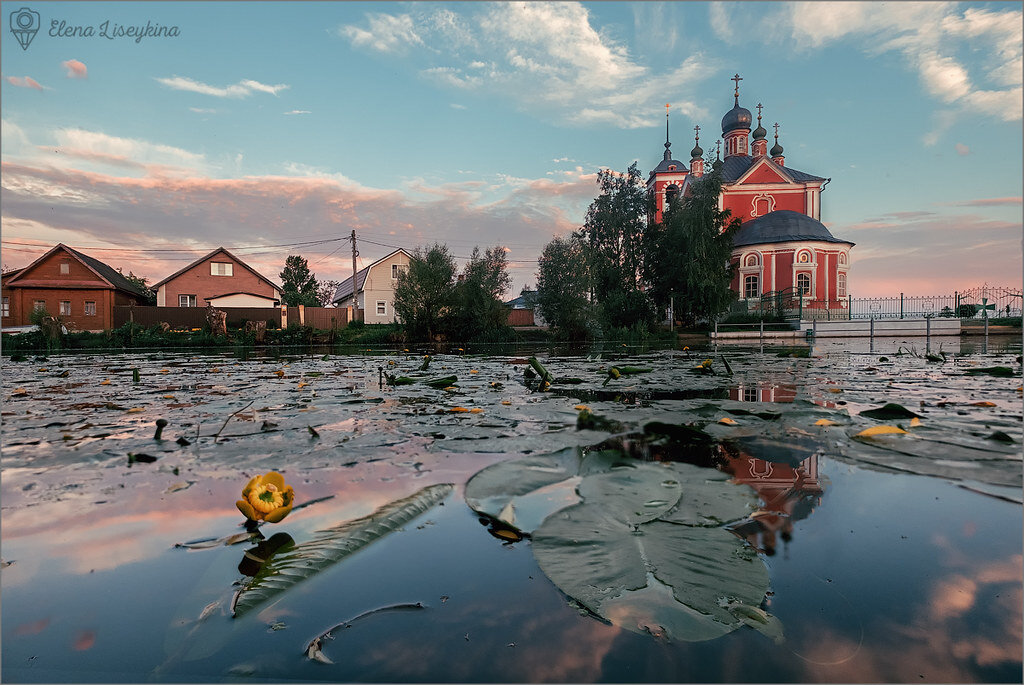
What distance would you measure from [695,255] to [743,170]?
56.4ft

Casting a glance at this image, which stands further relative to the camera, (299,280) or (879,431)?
(299,280)

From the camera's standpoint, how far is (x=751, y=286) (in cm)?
3064

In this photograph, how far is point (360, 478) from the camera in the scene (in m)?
1.78

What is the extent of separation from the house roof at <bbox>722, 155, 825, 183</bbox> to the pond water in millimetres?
37401

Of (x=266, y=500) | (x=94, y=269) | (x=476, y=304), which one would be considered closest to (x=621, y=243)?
(x=476, y=304)

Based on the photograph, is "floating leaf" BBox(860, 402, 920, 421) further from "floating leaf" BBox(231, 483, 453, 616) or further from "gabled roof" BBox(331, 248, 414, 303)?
"gabled roof" BBox(331, 248, 414, 303)

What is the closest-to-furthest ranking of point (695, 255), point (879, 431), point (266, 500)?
point (266, 500) < point (879, 431) < point (695, 255)

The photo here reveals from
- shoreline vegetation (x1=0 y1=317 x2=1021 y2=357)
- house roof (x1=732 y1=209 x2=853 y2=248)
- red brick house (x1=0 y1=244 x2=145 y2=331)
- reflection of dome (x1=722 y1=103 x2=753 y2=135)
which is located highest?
reflection of dome (x1=722 y1=103 x2=753 y2=135)

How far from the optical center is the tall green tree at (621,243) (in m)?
23.9

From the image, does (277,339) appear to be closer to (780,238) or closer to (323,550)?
(323,550)

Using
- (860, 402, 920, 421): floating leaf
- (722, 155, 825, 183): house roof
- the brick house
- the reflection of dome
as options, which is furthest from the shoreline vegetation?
the reflection of dome

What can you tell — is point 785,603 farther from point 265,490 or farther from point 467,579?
point 265,490

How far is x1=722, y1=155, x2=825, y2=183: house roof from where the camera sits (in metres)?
35.2

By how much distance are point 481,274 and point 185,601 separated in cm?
1867
